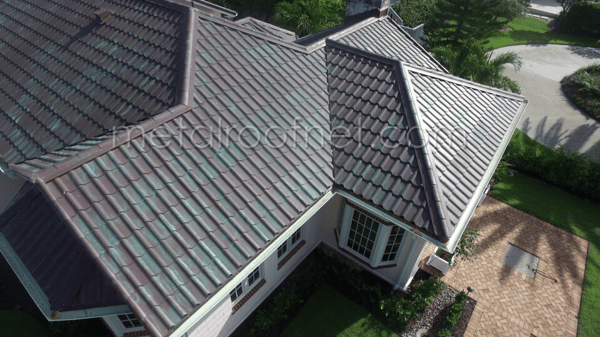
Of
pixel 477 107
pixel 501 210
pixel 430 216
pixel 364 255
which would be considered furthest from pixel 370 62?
pixel 501 210

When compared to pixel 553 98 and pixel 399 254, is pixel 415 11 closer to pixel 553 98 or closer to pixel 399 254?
pixel 553 98

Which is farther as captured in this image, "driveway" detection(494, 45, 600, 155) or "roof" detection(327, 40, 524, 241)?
"driveway" detection(494, 45, 600, 155)

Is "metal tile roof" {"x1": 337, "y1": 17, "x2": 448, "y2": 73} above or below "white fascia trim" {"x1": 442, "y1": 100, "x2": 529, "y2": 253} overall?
above

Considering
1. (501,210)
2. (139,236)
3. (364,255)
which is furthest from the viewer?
(501,210)

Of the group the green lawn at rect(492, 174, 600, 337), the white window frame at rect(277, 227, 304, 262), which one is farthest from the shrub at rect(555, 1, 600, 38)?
the white window frame at rect(277, 227, 304, 262)

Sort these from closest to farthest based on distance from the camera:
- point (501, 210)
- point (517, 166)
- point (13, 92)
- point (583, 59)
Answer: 1. point (13, 92)
2. point (501, 210)
3. point (517, 166)
4. point (583, 59)

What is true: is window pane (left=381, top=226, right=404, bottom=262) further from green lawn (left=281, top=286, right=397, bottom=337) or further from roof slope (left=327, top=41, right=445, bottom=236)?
roof slope (left=327, top=41, right=445, bottom=236)

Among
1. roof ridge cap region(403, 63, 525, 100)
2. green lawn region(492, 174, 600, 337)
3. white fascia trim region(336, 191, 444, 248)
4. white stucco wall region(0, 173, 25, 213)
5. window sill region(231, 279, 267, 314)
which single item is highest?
roof ridge cap region(403, 63, 525, 100)

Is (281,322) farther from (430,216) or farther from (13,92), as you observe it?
(13,92)
